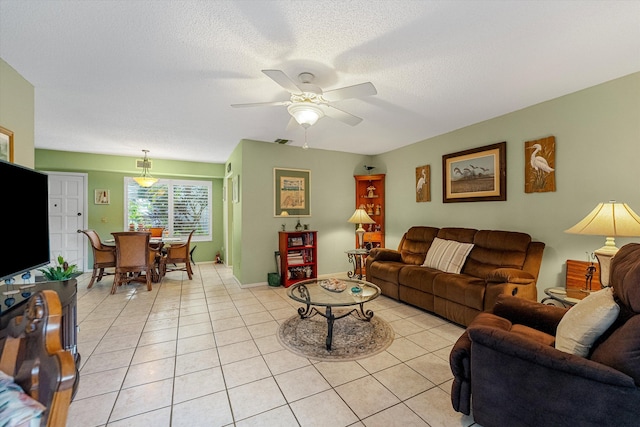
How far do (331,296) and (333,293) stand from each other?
0.12m

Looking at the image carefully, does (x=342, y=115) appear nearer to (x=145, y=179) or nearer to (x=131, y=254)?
(x=131, y=254)

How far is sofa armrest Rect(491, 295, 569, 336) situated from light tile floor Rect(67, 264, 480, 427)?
0.65 metres

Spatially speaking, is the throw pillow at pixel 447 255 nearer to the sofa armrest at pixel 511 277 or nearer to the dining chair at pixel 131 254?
the sofa armrest at pixel 511 277

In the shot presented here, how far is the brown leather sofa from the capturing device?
2611 mm

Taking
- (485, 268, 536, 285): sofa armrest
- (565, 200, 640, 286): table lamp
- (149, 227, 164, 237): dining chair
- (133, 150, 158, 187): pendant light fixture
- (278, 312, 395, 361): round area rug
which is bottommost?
(278, 312, 395, 361): round area rug

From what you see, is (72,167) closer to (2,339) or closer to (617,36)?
(2,339)

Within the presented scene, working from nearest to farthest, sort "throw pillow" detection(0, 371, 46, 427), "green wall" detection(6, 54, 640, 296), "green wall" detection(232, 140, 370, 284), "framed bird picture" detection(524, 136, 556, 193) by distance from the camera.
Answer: "throw pillow" detection(0, 371, 46, 427) → "green wall" detection(6, 54, 640, 296) → "framed bird picture" detection(524, 136, 556, 193) → "green wall" detection(232, 140, 370, 284)

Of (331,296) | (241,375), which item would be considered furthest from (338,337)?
(241,375)

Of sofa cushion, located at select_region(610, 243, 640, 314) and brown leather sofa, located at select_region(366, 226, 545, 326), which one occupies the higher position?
sofa cushion, located at select_region(610, 243, 640, 314)

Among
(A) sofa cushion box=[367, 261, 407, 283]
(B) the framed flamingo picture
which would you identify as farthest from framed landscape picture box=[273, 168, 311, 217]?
(B) the framed flamingo picture

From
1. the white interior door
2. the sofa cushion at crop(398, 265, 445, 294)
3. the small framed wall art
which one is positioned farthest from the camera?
the small framed wall art

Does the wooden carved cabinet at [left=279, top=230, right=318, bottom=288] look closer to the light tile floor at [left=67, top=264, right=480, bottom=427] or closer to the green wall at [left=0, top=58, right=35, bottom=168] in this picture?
the light tile floor at [left=67, top=264, right=480, bottom=427]

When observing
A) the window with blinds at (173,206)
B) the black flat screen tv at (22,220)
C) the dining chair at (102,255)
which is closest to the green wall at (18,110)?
the black flat screen tv at (22,220)

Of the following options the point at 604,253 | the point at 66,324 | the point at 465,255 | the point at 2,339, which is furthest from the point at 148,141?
the point at 604,253
